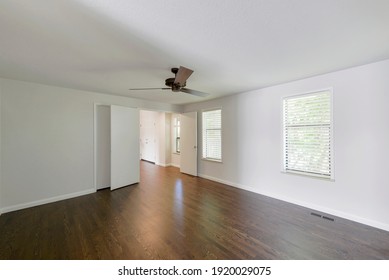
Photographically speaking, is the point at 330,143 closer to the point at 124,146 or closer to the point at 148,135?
the point at 124,146

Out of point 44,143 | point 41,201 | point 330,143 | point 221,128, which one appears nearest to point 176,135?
point 221,128

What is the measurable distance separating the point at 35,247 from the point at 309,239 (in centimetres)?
335

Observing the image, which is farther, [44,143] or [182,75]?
[44,143]

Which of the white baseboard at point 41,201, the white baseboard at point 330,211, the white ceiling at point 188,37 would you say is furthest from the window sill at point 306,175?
the white baseboard at point 41,201

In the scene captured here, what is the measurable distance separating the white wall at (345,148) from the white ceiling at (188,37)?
0.32 metres

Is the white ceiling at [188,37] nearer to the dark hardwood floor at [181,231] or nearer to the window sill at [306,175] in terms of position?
the window sill at [306,175]

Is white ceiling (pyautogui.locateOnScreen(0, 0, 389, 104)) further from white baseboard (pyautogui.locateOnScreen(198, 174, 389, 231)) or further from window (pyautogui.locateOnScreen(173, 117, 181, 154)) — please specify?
window (pyautogui.locateOnScreen(173, 117, 181, 154))

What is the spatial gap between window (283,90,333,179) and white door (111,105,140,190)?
3649 mm

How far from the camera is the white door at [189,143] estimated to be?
537 cm

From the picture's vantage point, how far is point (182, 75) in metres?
2.27

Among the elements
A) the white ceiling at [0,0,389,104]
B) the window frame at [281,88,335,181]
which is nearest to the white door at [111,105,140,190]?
the white ceiling at [0,0,389,104]

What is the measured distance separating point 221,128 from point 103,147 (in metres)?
3.07

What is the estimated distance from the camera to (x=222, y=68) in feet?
8.68
